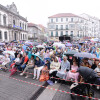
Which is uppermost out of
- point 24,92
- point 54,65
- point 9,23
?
point 9,23

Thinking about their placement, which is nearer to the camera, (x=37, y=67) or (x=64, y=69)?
(x=64, y=69)

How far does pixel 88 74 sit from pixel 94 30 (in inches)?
2930

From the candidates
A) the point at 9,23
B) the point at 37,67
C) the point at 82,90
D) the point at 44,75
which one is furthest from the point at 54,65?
the point at 9,23

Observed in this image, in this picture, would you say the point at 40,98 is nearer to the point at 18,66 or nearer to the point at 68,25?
the point at 18,66

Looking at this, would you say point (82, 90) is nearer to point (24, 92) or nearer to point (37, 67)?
point (24, 92)

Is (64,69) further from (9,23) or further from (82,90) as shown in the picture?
(9,23)

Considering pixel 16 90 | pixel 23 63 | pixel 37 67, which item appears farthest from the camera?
pixel 23 63

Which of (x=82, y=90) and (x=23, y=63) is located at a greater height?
(x=23, y=63)

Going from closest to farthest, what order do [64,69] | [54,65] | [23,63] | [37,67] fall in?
[64,69], [54,65], [37,67], [23,63]

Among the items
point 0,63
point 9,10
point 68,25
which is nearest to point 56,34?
point 68,25

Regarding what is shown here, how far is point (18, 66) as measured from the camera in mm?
6898

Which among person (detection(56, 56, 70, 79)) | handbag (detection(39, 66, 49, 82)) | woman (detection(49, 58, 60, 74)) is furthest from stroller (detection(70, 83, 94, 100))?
handbag (detection(39, 66, 49, 82))

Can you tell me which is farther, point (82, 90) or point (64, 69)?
point (64, 69)

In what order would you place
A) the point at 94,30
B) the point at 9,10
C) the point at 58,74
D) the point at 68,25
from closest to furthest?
the point at 58,74
the point at 9,10
the point at 68,25
the point at 94,30
